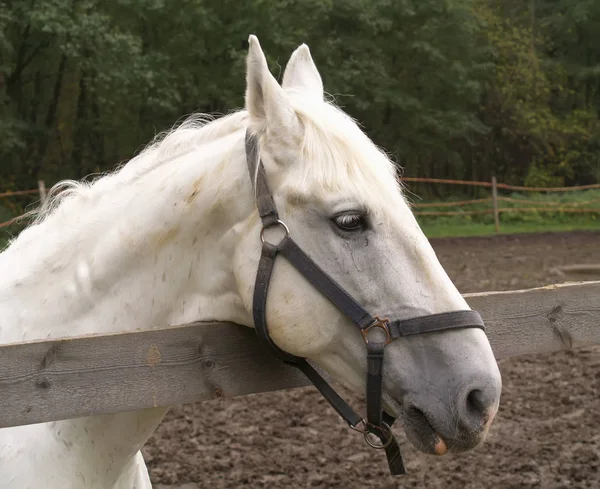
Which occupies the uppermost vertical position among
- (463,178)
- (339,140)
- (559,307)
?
(339,140)

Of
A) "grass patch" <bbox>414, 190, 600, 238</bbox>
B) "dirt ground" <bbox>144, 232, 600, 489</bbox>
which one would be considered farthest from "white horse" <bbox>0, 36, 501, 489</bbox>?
"grass patch" <bbox>414, 190, 600, 238</bbox>

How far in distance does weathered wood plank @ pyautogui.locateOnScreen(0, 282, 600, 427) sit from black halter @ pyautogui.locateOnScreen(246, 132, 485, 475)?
7.4 inches

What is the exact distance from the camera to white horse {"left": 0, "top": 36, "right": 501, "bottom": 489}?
6.43 ft

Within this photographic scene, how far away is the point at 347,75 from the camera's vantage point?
27.2 metres

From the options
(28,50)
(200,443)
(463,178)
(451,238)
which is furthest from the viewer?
(463,178)

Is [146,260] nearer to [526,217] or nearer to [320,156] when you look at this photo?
[320,156]

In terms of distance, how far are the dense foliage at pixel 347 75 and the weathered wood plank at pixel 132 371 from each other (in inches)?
835

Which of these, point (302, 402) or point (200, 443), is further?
point (302, 402)

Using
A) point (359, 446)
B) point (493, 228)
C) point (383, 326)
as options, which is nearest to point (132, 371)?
point (383, 326)

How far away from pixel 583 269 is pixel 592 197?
1272cm

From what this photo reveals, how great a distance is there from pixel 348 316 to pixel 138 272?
73 centimetres

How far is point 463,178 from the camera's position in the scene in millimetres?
34469

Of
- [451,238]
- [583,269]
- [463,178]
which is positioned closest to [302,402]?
[583,269]

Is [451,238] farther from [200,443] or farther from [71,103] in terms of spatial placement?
[71,103]
